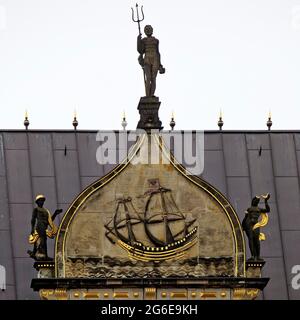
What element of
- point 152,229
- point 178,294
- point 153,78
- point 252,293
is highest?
point 153,78

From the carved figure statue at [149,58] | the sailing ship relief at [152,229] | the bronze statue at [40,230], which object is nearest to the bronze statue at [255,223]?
the sailing ship relief at [152,229]

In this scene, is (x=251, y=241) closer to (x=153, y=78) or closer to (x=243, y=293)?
(x=243, y=293)

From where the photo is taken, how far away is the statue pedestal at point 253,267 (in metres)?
120

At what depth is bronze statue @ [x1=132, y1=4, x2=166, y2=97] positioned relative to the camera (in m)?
123

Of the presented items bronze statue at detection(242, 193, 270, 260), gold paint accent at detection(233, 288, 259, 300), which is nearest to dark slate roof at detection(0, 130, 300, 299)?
bronze statue at detection(242, 193, 270, 260)

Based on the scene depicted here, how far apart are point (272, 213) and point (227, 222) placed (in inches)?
459

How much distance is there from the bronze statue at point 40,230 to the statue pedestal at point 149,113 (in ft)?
13.8

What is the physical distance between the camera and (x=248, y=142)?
13462 cm

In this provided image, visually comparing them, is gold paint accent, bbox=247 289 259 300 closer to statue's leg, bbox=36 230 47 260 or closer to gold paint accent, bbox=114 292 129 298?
gold paint accent, bbox=114 292 129 298

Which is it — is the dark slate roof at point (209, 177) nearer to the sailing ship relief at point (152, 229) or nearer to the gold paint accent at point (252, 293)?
the gold paint accent at point (252, 293)

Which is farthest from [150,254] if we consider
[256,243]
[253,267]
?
[256,243]

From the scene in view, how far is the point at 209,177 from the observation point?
132875 mm

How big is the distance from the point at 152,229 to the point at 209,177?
13.1 metres
